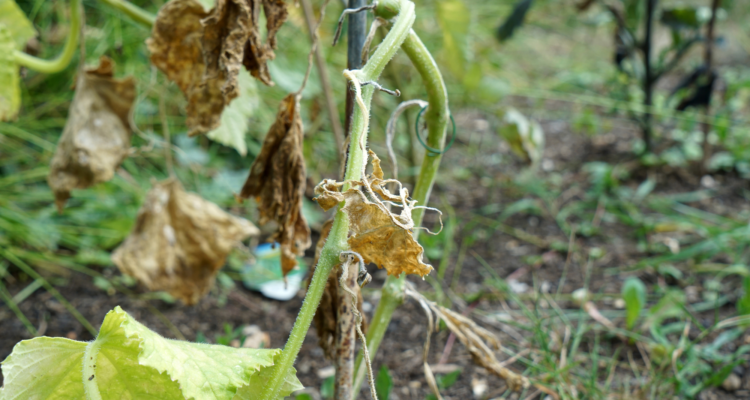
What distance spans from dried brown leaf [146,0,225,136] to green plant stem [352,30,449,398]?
0.28 meters

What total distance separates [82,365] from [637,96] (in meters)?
2.60

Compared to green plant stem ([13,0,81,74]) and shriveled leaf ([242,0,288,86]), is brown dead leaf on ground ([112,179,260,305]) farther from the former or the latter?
shriveled leaf ([242,0,288,86])

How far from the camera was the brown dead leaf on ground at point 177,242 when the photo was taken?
1.03m

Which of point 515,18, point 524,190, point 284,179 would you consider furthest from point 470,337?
point 515,18

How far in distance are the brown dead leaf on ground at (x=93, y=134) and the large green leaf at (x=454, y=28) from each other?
2.77ft

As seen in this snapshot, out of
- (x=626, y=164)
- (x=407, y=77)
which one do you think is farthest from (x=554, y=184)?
(x=407, y=77)

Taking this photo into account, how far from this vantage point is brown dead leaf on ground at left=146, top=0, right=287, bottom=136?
2.06 feet

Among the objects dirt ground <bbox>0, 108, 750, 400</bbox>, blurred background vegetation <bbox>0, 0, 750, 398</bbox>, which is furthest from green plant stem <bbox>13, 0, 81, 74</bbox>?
dirt ground <bbox>0, 108, 750, 400</bbox>

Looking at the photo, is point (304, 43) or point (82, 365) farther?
point (304, 43)

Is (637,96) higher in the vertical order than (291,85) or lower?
lower

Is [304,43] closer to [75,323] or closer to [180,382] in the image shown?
[75,323]

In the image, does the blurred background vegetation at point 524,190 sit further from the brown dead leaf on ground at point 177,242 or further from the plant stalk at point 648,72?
the brown dead leaf on ground at point 177,242

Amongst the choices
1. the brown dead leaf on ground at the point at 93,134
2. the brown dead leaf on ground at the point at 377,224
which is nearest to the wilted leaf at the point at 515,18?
the brown dead leaf on ground at the point at 93,134

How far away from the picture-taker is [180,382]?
43cm
